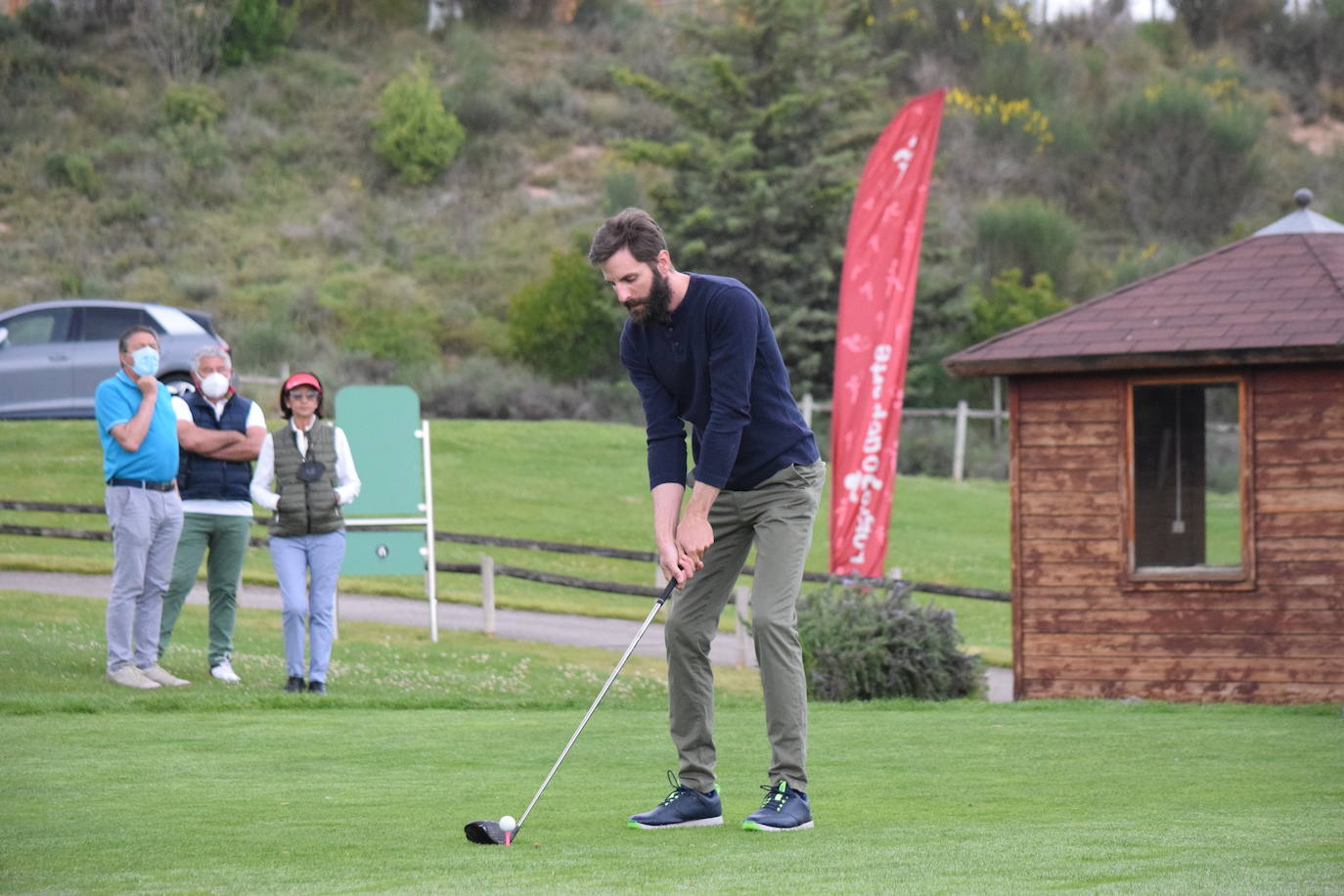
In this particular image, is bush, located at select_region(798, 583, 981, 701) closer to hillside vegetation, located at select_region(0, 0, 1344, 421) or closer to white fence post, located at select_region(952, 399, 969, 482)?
white fence post, located at select_region(952, 399, 969, 482)

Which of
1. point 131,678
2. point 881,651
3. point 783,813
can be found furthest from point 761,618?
point 881,651

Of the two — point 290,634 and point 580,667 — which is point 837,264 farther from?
point 290,634

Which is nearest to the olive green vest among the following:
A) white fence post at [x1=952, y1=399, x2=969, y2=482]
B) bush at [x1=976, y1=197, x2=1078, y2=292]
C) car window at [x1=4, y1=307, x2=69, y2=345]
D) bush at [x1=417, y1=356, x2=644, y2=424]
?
car window at [x1=4, y1=307, x2=69, y2=345]

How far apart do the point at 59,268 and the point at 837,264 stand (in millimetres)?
19232

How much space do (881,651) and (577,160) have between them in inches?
1709

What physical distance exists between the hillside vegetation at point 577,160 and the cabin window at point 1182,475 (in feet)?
72.9

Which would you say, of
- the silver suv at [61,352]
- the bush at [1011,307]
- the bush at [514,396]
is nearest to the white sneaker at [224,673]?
the silver suv at [61,352]

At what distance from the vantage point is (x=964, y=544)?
85.0 ft

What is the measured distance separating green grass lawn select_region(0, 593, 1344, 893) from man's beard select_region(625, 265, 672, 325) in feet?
5.19

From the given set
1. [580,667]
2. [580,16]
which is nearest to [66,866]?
[580,667]

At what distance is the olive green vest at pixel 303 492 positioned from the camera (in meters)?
10.8

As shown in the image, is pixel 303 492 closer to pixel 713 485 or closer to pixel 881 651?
pixel 881 651

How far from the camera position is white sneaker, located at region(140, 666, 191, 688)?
35.9 ft

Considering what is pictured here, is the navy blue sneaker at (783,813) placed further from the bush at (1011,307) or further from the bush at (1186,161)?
the bush at (1186,161)
